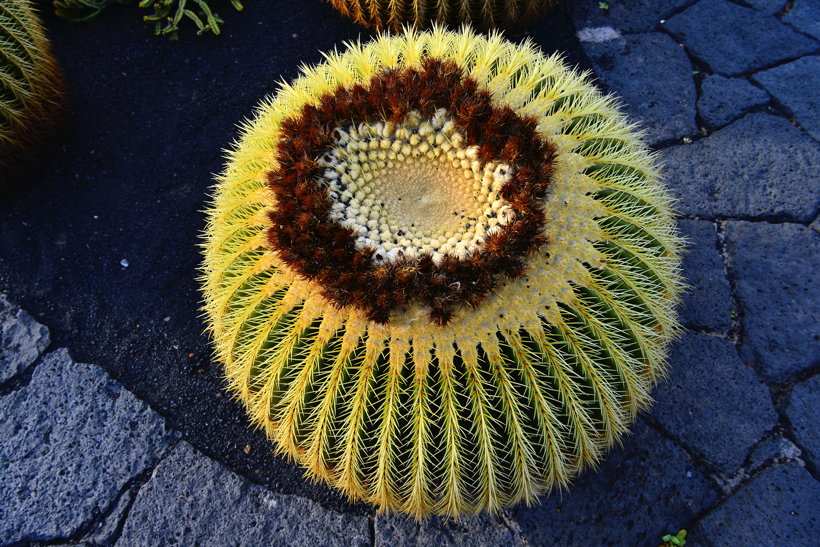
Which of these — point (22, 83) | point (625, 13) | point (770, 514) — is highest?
point (625, 13)

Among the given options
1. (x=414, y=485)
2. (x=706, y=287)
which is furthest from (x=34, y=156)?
(x=706, y=287)

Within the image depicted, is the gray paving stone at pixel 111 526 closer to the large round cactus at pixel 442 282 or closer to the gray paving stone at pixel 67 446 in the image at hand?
the gray paving stone at pixel 67 446

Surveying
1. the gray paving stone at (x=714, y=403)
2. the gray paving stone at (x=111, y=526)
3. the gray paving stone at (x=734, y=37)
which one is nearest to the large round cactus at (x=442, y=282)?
the gray paving stone at (x=714, y=403)

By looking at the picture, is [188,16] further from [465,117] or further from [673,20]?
[673,20]

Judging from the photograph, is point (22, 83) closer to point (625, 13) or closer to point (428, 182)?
point (428, 182)

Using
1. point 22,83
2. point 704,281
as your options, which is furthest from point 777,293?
point 22,83

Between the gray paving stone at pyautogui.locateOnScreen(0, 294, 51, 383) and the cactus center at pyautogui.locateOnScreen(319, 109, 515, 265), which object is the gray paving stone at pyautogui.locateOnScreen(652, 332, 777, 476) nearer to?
the cactus center at pyautogui.locateOnScreen(319, 109, 515, 265)

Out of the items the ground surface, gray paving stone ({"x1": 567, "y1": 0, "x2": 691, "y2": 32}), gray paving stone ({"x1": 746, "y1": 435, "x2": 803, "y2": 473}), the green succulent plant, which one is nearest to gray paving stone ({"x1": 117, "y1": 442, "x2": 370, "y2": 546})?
the ground surface
